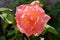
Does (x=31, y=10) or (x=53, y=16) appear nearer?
(x=31, y=10)

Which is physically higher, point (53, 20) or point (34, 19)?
point (34, 19)

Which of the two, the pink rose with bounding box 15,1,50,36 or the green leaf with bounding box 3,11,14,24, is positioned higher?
the pink rose with bounding box 15,1,50,36

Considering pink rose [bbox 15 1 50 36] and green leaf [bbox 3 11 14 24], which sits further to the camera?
green leaf [bbox 3 11 14 24]

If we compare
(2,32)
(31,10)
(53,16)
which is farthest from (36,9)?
(2,32)

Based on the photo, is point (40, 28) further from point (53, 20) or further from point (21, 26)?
point (53, 20)

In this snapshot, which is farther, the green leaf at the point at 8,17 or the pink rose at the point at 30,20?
the green leaf at the point at 8,17

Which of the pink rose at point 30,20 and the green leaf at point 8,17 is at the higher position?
the pink rose at point 30,20

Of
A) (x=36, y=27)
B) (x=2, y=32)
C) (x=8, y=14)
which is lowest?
(x=2, y=32)

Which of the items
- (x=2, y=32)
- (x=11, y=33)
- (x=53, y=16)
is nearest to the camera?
(x=11, y=33)

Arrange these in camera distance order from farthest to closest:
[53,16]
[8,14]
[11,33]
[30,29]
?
[53,16], [11,33], [8,14], [30,29]

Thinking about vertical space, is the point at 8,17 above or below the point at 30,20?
below

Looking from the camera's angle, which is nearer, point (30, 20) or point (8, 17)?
point (30, 20)
